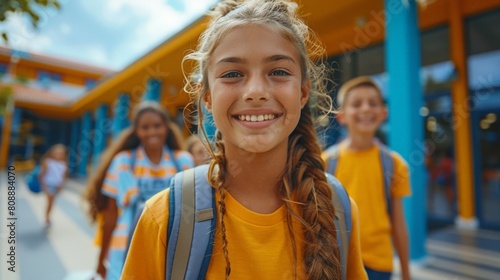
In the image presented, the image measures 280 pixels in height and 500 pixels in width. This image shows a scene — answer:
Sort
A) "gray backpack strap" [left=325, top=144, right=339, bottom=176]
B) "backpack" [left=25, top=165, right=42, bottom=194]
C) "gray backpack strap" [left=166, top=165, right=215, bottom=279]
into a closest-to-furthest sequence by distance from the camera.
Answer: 1. "gray backpack strap" [left=166, top=165, right=215, bottom=279]
2. "gray backpack strap" [left=325, top=144, right=339, bottom=176]
3. "backpack" [left=25, top=165, right=42, bottom=194]

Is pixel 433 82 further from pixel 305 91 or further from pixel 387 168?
pixel 305 91

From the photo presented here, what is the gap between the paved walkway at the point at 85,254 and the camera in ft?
10.9

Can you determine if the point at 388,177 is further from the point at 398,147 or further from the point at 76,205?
the point at 76,205

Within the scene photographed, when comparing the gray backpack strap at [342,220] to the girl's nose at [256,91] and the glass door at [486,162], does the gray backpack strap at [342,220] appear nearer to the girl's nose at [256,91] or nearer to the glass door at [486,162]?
the girl's nose at [256,91]

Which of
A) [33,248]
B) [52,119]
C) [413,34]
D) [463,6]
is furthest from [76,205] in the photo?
[52,119]

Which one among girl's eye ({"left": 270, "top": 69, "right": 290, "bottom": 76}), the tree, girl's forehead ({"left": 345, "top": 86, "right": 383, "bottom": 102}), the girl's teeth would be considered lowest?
the girl's teeth

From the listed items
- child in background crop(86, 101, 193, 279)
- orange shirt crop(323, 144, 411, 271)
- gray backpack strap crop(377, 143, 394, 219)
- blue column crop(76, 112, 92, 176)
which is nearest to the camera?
orange shirt crop(323, 144, 411, 271)

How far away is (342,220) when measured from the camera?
2.63 ft

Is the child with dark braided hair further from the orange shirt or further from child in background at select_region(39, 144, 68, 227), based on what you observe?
child in background at select_region(39, 144, 68, 227)

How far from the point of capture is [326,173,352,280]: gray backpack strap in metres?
0.78

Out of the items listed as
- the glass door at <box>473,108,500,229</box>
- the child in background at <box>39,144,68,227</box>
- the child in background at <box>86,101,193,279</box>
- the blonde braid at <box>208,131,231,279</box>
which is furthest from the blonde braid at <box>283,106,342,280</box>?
the child in background at <box>39,144,68,227</box>

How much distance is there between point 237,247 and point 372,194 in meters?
1.08

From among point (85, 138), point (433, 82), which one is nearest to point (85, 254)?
point (433, 82)

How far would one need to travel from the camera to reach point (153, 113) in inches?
87.3
